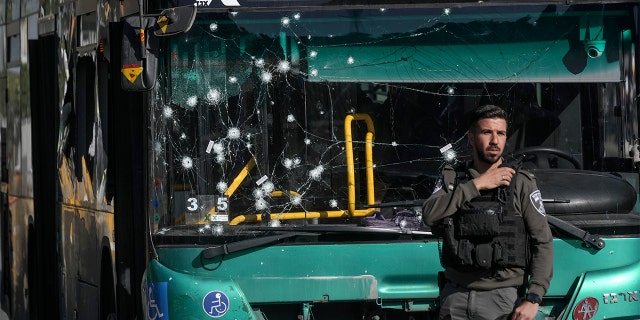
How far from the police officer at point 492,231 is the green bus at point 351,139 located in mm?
911

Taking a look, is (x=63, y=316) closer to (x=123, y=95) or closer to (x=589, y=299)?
(x=123, y=95)

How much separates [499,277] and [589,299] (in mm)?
983

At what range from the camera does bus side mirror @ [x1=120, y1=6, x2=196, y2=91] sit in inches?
270

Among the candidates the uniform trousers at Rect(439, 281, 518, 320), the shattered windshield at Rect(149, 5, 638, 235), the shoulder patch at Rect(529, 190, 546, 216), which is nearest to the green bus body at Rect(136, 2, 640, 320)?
the shattered windshield at Rect(149, 5, 638, 235)

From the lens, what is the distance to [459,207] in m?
6.05

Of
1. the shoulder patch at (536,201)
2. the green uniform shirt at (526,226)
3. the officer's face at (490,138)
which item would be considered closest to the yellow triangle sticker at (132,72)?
the green uniform shirt at (526,226)

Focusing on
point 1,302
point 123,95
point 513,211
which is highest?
point 123,95

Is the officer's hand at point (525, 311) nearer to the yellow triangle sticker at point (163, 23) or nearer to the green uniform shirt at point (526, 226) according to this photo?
the green uniform shirt at point (526, 226)

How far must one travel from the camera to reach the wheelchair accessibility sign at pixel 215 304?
6.98 m

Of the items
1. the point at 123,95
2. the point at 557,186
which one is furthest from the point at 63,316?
the point at 557,186

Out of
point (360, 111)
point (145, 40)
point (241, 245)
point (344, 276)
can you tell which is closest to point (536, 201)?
point (344, 276)

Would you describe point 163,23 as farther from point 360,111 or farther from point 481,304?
point 481,304

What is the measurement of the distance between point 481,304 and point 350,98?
5.13 feet

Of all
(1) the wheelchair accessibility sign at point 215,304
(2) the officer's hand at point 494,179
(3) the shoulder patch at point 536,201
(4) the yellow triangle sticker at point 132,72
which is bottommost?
(1) the wheelchair accessibility sign at point 215,304
